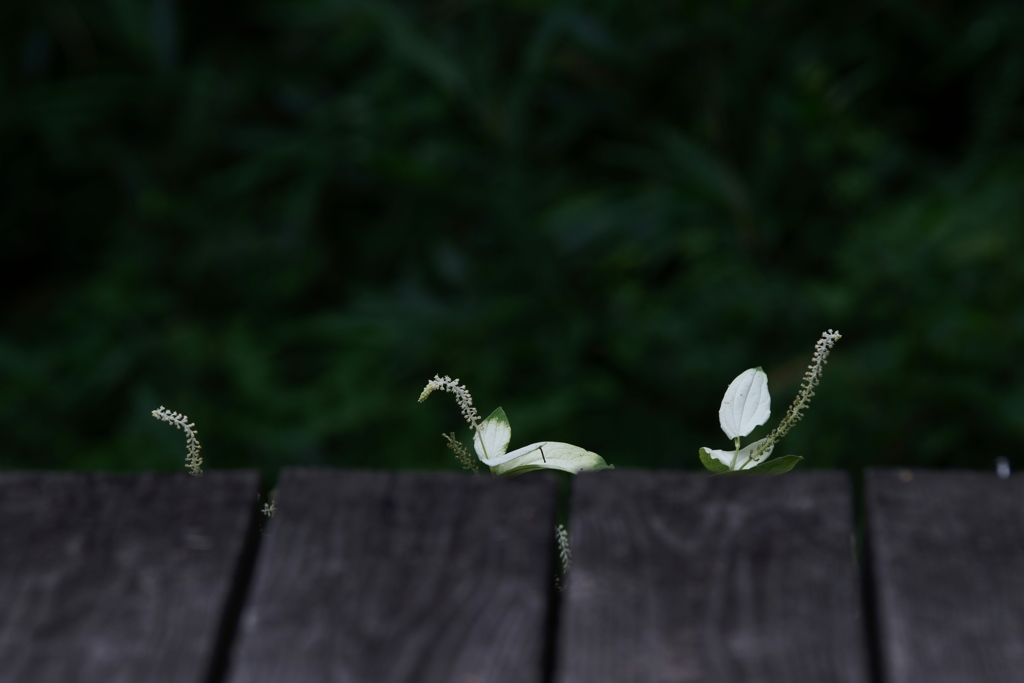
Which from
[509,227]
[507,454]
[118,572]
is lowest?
[118,572]

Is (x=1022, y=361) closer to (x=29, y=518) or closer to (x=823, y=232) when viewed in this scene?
(x=823, y=232)

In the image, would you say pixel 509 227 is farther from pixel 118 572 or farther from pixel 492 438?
pixel 118 572

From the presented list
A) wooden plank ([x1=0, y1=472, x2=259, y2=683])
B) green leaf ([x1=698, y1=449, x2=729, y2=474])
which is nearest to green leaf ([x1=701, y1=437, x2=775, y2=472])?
green leaf ([x1=698, y1=449, x2=729, y2=474])

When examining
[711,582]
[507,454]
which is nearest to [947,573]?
[711,582]

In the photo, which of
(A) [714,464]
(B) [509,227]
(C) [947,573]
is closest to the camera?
A: (C) [947,573]

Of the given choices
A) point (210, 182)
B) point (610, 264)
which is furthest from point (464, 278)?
point (210, 182)

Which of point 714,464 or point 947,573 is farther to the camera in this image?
point 714,464

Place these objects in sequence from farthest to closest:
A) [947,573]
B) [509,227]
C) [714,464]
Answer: [509,227], [714,464], [947,573]

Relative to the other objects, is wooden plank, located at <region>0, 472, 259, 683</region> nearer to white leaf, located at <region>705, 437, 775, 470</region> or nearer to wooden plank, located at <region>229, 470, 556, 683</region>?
wooden plank, located at <region>229, 470, 556, 683</region>

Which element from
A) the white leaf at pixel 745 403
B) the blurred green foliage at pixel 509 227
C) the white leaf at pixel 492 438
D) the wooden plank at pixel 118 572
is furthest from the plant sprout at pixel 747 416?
the blurred green foliage at pixel 509 227

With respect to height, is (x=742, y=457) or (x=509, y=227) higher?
(x=509, y=227)
